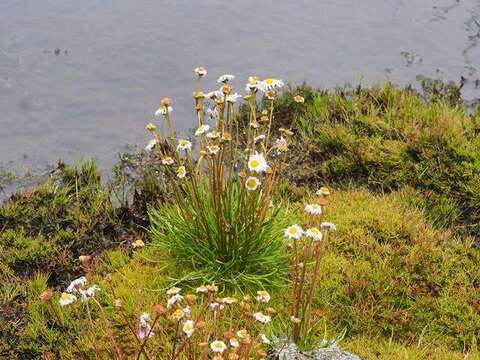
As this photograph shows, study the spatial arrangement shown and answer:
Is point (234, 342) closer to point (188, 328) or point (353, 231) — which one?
point (188, 328)

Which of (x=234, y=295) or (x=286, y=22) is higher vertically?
(x=286, y=22)

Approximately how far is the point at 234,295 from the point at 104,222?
1.78 metres

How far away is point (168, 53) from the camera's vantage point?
8.57m

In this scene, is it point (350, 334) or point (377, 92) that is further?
point (377, 92)

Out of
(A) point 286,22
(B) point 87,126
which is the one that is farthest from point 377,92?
(B) point 87,126

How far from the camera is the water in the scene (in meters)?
7.19

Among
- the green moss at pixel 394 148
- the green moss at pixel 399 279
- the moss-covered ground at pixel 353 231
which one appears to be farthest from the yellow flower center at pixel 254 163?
the green moss at pixel 394 148

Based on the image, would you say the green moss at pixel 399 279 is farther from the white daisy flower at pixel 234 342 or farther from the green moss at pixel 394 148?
the white daisy flower at pixel 234 342

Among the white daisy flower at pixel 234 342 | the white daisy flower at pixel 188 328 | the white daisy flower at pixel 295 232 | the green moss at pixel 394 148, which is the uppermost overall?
the white daisy flower at pixel 295 232

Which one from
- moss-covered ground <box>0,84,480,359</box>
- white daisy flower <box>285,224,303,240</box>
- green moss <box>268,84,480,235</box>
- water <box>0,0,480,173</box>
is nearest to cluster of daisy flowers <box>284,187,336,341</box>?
white daisy flower <box>285,224,303,240</box>

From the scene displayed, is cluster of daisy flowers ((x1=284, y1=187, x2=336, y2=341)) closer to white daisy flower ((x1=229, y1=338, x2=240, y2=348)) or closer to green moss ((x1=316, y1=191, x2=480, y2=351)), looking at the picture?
green moss ((x1=316, y1=191, x2=480, y2=351))

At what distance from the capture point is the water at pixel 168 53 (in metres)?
7.19

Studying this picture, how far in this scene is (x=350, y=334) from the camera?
4.54 m

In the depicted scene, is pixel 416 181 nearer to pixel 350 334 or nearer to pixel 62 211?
pixel 350 334
